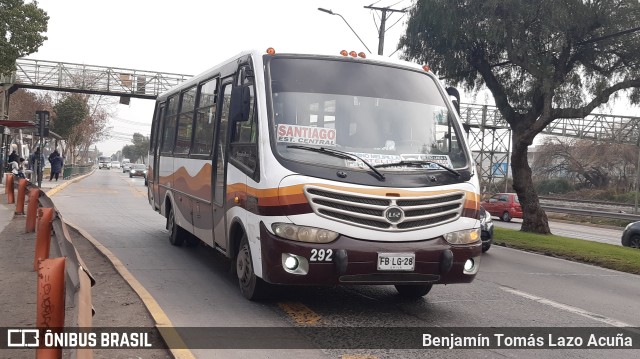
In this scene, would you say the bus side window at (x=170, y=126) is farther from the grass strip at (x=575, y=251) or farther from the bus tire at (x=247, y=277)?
the grass strip at (x=575, y=251)

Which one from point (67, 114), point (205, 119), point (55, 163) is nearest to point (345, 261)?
point (205, 119)

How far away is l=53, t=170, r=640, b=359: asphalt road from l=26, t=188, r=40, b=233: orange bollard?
4.43ft

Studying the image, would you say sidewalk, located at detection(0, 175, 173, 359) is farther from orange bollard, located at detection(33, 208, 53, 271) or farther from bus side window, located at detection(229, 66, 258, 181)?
bus side window, located at detection(229, 66, 258, 181)

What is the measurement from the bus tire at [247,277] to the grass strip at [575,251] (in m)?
8.40

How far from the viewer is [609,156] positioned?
58188 millimetres

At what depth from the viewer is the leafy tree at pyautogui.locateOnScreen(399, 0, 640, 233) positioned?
58.2 feet

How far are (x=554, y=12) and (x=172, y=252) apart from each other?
12.3 meters

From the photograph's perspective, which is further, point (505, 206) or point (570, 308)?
point (505, 206)

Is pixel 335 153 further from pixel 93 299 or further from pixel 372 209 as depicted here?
pixel 93 299

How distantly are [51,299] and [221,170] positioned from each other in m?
4.01

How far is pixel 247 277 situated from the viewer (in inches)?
281

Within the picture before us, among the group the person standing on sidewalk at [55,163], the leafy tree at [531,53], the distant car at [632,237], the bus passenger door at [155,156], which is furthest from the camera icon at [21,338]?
the person standing on sidewalk at [55,163]

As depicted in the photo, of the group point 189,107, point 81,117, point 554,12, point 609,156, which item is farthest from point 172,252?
point 609,156

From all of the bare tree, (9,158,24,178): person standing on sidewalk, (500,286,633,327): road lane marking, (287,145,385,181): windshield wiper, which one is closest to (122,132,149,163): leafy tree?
the bare tree
